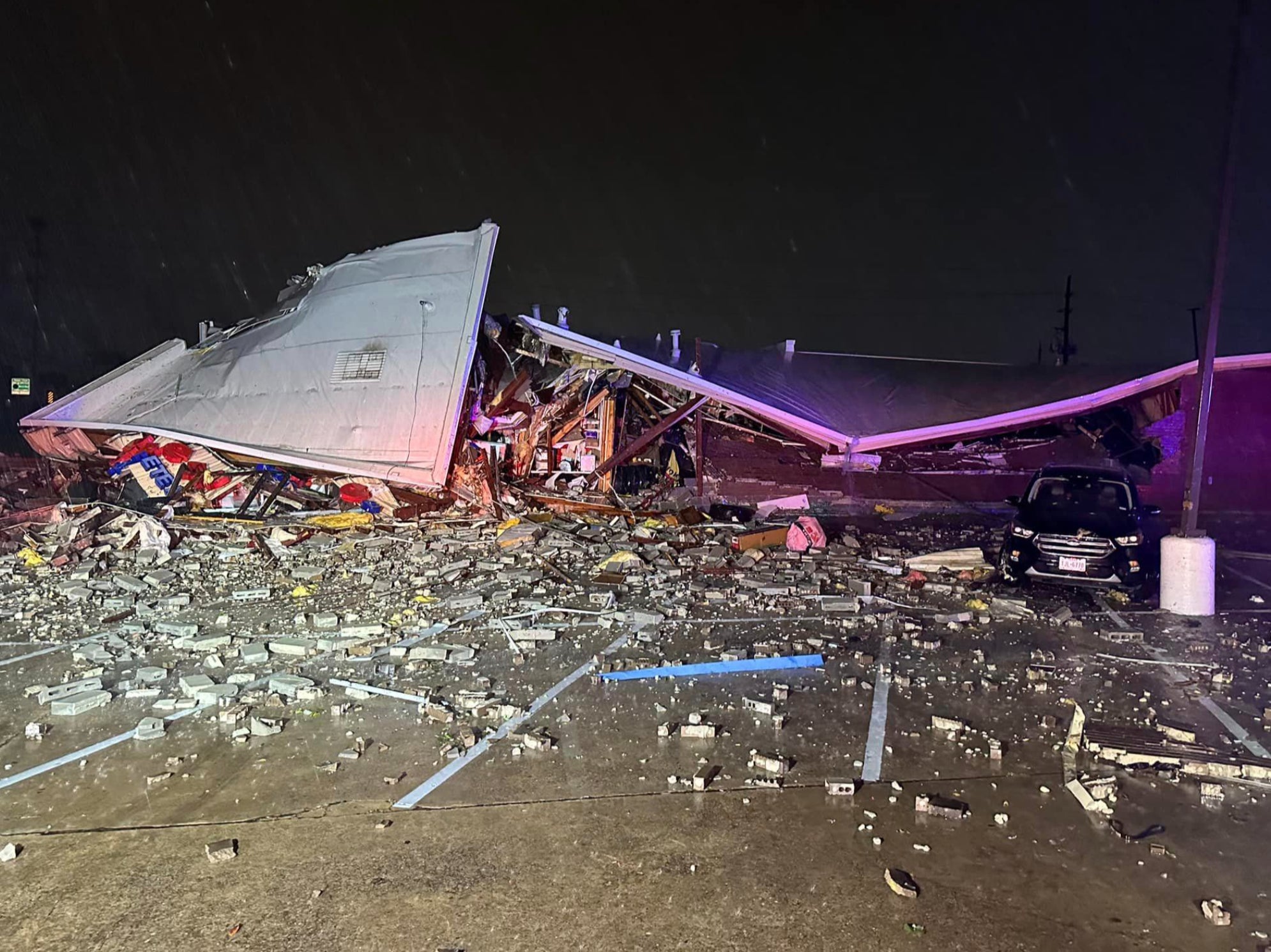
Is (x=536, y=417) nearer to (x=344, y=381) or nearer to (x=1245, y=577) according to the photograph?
(x=344, y=381)

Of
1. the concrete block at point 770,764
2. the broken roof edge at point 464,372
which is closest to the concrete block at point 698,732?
the concrete block at point 770,764

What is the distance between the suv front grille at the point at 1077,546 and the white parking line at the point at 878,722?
3.51 meters

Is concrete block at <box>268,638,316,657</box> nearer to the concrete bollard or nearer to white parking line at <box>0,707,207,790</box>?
white parking line at <box>0,707,207,790</box>

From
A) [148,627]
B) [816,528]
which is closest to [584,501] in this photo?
[816,528]

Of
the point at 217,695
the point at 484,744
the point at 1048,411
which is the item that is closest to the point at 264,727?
the point at 217,695

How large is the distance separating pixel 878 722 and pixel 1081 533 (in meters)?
5.53

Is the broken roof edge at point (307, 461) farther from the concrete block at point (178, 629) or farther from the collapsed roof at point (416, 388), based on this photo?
the concrete block at point (178, 629)

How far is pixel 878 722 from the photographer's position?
5.57 meters

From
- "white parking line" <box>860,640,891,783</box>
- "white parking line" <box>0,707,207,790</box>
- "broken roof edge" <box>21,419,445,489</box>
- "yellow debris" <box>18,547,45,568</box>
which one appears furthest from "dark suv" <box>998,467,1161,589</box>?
"yellow debris" <box>18,547,45,568</box>

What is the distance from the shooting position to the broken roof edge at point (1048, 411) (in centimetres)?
1485

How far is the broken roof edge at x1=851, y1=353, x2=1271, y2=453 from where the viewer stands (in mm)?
14852

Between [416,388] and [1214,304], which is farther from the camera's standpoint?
[416,388]

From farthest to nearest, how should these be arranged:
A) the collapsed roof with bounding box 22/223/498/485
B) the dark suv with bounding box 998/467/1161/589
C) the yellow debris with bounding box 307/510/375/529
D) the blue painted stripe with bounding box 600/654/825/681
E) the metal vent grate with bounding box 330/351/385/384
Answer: the metal vent grate with bounding box 330/351/385/384
the collapsed roof with bounding box 22/223/498/485
the yellow debris with bounding box 307/510/375/529
the dark suv with bounding box 998/467/1161/589
the blue painted stripe with bounding box 600/654/825/681

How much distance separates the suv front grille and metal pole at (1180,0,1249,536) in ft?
2.80
